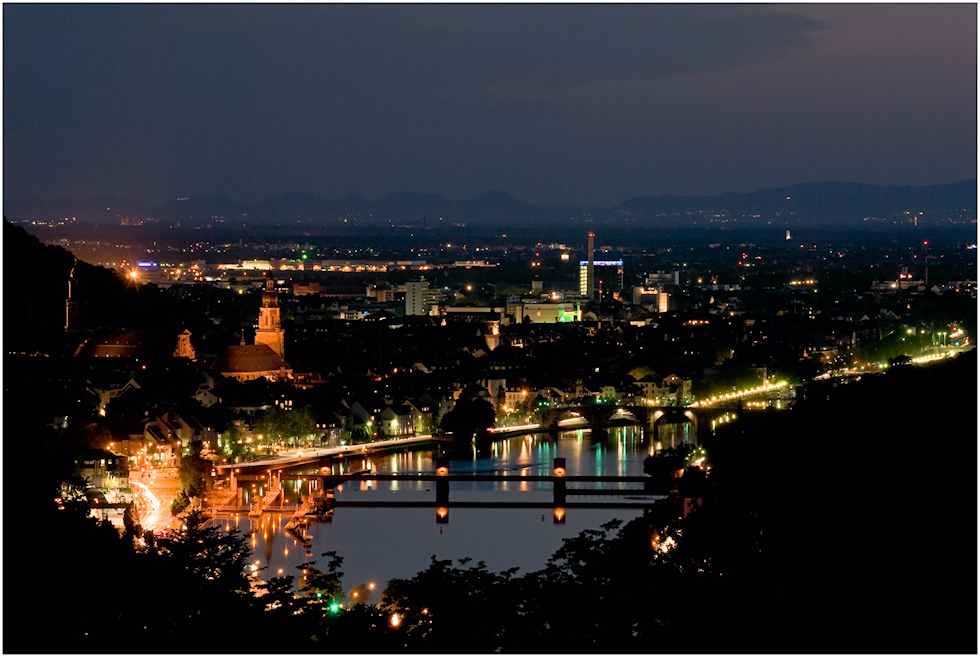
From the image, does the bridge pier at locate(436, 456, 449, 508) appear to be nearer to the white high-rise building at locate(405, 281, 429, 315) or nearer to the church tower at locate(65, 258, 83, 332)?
the church tower at locate(65, 258, 83, 332)

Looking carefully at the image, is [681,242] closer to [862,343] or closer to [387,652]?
[862,343]

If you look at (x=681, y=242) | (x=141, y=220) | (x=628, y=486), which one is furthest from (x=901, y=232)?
(x=628, y=486)

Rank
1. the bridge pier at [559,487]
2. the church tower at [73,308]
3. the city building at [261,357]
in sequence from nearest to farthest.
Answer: the bridge pier at [559,487]
the city building at [261,357]
the church tower at [73,308]

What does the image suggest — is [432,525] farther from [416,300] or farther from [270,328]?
[416,300]

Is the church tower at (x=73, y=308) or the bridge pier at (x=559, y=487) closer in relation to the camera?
the bridge pier at (x=559, y=487)

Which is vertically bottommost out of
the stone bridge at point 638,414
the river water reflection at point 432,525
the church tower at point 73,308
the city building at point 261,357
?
the stone bridge at point 638,414

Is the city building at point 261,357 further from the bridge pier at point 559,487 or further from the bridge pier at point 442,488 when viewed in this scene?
the bridge pier at point 559,487

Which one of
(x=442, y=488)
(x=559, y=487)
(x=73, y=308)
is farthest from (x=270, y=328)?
(x=559, y=487)

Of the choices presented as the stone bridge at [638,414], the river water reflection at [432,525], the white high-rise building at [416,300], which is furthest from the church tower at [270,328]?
the white high-rise building at [416,300]

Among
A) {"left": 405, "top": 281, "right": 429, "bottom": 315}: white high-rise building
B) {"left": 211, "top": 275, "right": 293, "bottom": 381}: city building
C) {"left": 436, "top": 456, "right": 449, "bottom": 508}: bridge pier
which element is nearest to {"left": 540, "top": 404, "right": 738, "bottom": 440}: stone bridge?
{"left": 211, "top": 275, "right": 293, "bottom": 381}: city building
